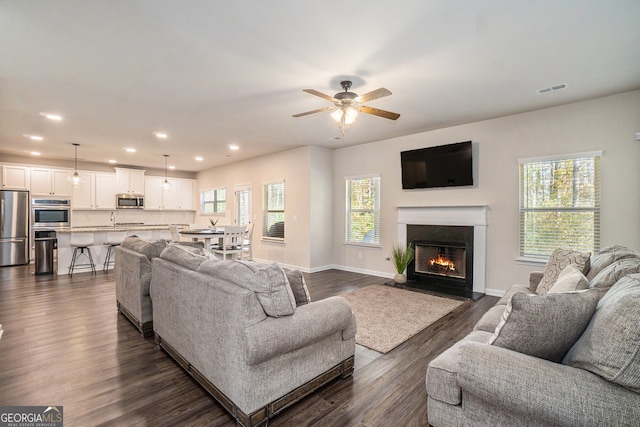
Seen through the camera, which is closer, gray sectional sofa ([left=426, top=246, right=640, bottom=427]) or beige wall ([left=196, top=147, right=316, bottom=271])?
gray sectional sofa ([left=426, top=246, right=640, bottom=427])

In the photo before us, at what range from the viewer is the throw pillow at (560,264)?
8.45ft

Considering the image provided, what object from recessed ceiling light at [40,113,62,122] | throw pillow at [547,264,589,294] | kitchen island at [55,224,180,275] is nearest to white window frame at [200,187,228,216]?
kitchen island at [55,224,180,275]

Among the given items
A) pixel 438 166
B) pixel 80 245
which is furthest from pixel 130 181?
pixel 438 166

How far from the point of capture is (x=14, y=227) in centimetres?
708

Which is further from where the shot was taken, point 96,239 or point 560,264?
point 96,239

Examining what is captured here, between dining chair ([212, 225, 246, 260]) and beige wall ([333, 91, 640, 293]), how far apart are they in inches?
87.9

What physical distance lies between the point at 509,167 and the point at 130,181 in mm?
9782

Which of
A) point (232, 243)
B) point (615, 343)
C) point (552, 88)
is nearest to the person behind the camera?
point (615, 343)

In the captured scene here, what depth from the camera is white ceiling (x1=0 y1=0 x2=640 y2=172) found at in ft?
7.31

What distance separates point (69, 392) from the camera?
7.04 feet

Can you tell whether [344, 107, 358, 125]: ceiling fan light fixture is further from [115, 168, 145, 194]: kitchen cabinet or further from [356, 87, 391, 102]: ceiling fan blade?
→ [115, 168, 145, 194]: kitchen cabinet

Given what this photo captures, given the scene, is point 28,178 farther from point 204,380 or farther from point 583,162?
point 583,162

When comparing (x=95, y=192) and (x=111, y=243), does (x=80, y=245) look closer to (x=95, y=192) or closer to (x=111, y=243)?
(x=111, y=243)

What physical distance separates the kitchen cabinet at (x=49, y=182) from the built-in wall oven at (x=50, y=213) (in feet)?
0.71
